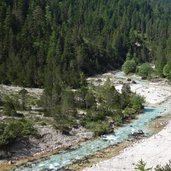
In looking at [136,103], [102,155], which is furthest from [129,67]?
[102,155]

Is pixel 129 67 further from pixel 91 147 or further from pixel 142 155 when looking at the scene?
pixel 142 155

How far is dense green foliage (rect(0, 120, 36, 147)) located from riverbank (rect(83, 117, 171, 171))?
12050mm

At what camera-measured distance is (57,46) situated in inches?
5266

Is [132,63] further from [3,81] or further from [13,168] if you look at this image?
[13,168]

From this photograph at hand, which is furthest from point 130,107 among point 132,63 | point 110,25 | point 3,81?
point 110,25

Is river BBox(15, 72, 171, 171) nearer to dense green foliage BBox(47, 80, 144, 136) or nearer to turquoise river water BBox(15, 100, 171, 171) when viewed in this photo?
turquoise river water BBox(15, 100, 171, 171)

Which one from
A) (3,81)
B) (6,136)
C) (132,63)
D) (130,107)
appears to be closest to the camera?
(6,136)

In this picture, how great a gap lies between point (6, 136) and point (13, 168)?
18.3 ft

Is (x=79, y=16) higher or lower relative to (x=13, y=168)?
higher

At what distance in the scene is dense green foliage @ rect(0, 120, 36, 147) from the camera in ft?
187

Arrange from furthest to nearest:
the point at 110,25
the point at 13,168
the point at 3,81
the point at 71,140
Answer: the point at 110,25 < the point at 3,81 < the point at 71,140 < the point at 13,168

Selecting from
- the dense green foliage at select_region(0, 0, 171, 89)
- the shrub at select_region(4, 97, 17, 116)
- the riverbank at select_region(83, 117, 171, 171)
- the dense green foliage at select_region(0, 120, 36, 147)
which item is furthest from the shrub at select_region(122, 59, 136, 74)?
the dense green foliage at select_region(0, 120, 36, 147)

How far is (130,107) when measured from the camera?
8819cm

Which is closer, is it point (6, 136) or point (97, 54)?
point (6, 136)
